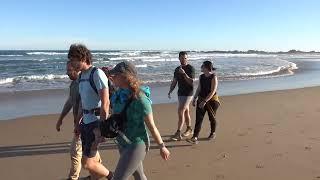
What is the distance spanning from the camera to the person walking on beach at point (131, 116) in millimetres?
4074

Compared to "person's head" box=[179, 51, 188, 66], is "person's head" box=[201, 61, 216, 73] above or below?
→ below

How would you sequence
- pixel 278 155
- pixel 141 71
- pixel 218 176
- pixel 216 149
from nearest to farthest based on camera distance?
1. pixel 218 176
2. pixel 278 155
3. pixel 216 149
4. pixel 141 71

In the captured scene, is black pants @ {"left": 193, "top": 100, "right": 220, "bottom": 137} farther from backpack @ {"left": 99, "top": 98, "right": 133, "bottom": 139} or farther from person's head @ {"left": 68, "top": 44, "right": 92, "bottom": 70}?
backpack @ {"left": 99, "top": 98, "right": 133, "bottom": 139}

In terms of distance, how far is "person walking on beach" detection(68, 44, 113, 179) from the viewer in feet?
15.4

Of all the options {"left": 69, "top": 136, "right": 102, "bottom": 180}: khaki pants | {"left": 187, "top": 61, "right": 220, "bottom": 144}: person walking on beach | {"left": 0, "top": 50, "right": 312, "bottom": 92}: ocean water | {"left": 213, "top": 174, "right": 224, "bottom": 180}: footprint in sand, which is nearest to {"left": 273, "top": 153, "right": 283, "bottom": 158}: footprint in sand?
{"left": 213, "top": 174, "right": 224, "bottom": 180}: footprint in sand

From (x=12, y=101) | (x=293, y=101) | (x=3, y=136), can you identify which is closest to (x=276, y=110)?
(x=293, y=101)

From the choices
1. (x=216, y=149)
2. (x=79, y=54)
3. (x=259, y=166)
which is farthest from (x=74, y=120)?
(x=216, y=149)

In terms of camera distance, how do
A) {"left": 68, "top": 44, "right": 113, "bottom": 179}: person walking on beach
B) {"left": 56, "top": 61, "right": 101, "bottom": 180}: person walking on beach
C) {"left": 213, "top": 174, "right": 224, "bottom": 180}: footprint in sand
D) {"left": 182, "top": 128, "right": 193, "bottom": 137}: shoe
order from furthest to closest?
{"left": 182, "top": 128, "right": 193, "bottom": 137}: shoe < {"left": 213, "top": 174, "right": 224, "bottom": 180}: footprint in sand < {"left": 56, "top": 61, "right": 101, "bottom": 180}: person walking on beach < {"left": 68, "top": 44, "right": 113, "bottom": 179}: person walking on beach

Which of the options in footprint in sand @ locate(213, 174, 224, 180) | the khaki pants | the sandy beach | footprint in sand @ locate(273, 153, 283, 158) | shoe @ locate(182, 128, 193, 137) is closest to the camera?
the khaki pants

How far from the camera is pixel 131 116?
4.14 m

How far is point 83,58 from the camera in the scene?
15.8 feet

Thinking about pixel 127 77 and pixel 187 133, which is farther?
pixel 187 133

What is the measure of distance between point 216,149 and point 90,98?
343cm

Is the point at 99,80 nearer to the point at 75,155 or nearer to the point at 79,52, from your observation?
the point at 79,52
